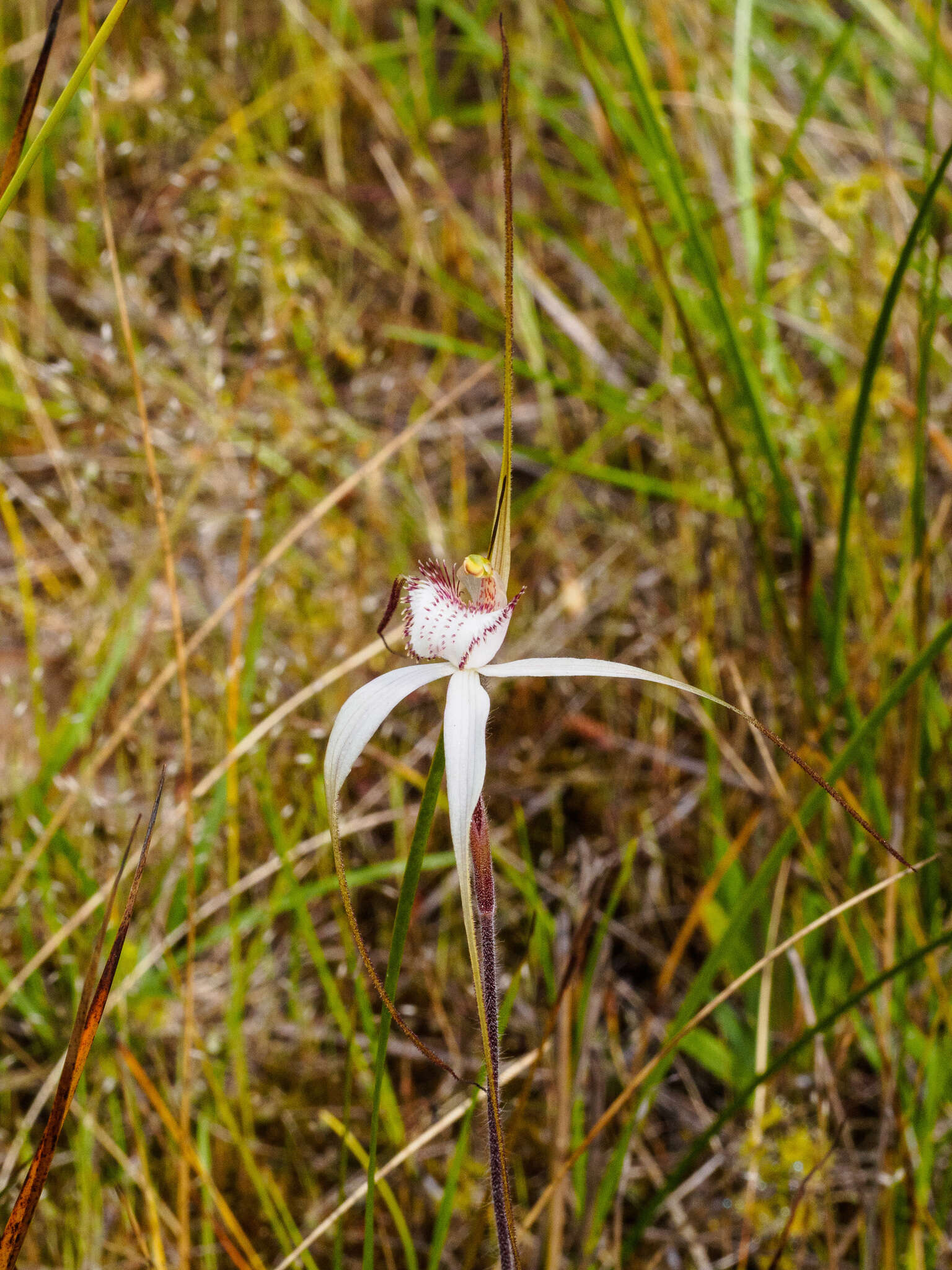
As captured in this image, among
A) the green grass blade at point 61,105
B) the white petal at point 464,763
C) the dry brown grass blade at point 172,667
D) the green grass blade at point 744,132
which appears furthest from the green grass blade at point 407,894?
the green grass blade at point 744,132

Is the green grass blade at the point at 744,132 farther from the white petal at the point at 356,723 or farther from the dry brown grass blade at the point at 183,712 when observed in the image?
the white petal at the point at 356,723

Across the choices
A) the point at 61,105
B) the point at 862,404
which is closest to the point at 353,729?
the point at 61,105

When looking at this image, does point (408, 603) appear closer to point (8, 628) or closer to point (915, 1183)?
point (915, 1183)

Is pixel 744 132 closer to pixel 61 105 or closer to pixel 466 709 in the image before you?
pixel 61 105

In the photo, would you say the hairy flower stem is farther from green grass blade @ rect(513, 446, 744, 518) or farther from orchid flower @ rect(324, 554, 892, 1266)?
green grass blade @ rect(513, 446, 744, 518)

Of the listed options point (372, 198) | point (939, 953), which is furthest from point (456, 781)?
point (372, 198)
